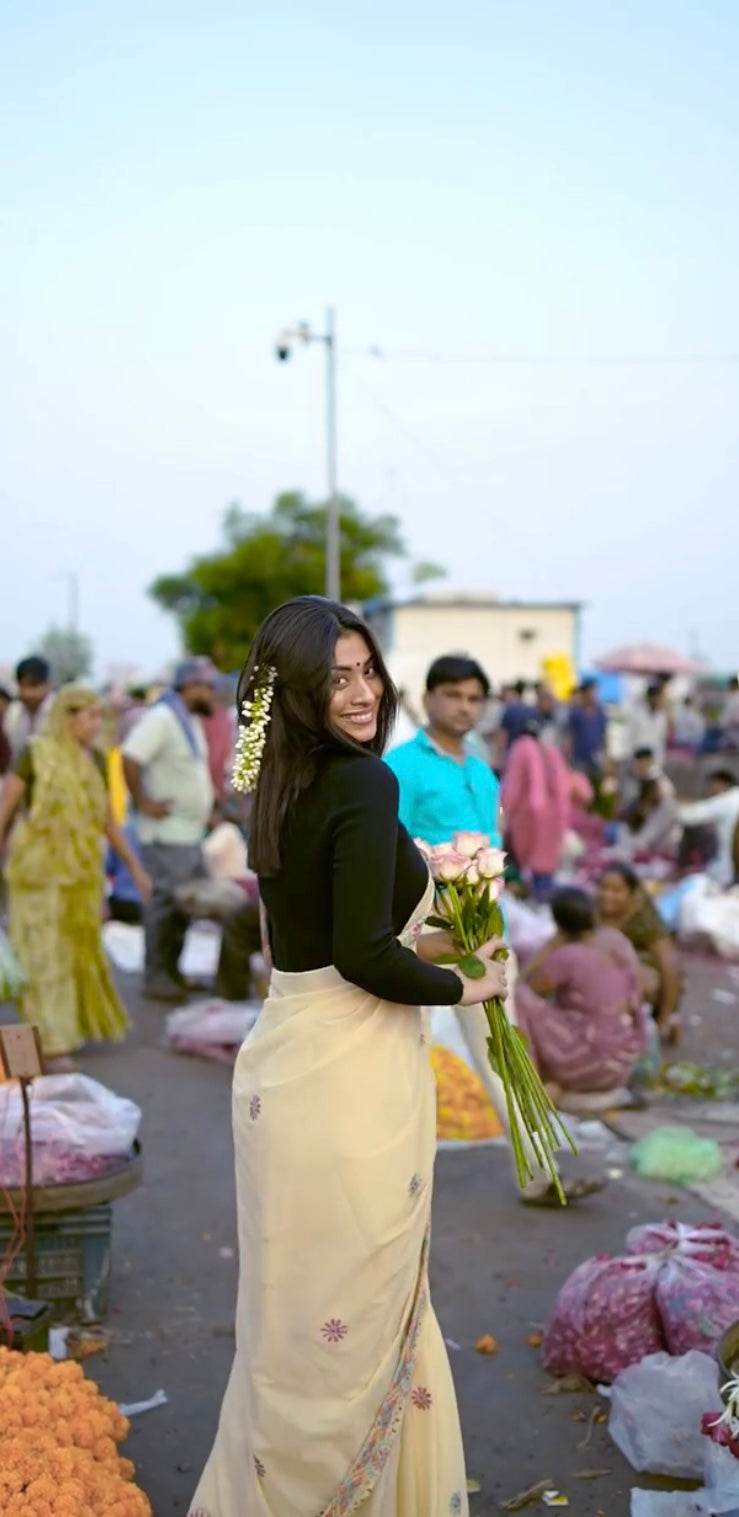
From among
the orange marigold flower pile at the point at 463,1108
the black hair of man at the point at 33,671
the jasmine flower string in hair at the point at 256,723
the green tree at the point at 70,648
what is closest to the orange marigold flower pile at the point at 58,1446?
the jasmine flower string in hair at the point at 256,723

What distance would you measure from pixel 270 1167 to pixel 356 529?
39722 millimetres

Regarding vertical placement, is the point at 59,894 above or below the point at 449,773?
below

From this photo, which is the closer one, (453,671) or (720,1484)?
(720,1484)

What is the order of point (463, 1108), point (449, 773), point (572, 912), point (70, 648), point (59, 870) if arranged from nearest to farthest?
point (449, 773) → point (463, 1108) → point (572, 912) → point (59, 870) → point (70, 648)

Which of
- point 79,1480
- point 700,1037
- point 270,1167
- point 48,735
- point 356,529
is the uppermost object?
point 356,529

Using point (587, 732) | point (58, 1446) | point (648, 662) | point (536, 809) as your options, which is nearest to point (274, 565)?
point (648, 662)

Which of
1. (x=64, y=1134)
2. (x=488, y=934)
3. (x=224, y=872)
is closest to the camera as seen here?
(x=488, y=934)

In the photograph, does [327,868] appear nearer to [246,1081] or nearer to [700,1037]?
[246,1081]

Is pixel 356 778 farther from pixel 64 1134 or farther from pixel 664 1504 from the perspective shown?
pixel 64 1134

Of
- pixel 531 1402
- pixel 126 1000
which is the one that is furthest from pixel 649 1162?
pixel 126 1000

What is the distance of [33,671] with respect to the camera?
31.5 feet

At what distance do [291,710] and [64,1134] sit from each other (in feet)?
6.71

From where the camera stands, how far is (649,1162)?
19.6 feet

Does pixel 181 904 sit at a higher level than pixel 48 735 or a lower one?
lower
